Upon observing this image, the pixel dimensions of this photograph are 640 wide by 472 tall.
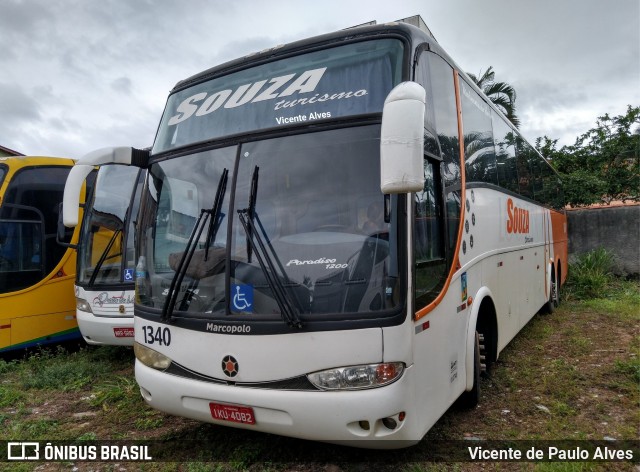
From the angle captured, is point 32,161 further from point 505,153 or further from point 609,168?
point 609,168

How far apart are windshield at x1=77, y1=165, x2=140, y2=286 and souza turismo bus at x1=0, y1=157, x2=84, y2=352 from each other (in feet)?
1.98

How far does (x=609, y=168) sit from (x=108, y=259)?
51.2 feet

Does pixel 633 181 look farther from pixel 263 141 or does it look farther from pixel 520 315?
pixel 263 141

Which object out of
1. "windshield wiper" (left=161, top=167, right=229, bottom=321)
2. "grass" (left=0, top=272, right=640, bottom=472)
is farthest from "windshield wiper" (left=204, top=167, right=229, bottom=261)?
"grass" (left=0, top=272, right=640, bottom=472)

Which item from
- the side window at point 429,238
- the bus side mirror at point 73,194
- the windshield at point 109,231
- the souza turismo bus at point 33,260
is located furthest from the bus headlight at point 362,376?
the souza turismo bus at point 33,260

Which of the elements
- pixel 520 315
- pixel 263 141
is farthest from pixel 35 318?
pixel 520 315

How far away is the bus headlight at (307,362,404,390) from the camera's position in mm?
3070

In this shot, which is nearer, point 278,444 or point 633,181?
point 278,444

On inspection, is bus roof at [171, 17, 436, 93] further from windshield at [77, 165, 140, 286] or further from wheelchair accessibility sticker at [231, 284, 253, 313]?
windshield at [77, 165, 140, 286]

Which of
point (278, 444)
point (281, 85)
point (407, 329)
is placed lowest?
point (278, 444)

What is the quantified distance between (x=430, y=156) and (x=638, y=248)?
12165mm

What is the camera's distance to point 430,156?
370cm

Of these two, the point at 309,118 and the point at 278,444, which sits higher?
→ the point at 309,118

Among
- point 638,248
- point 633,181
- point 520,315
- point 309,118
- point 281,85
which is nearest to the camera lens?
point 309,118
